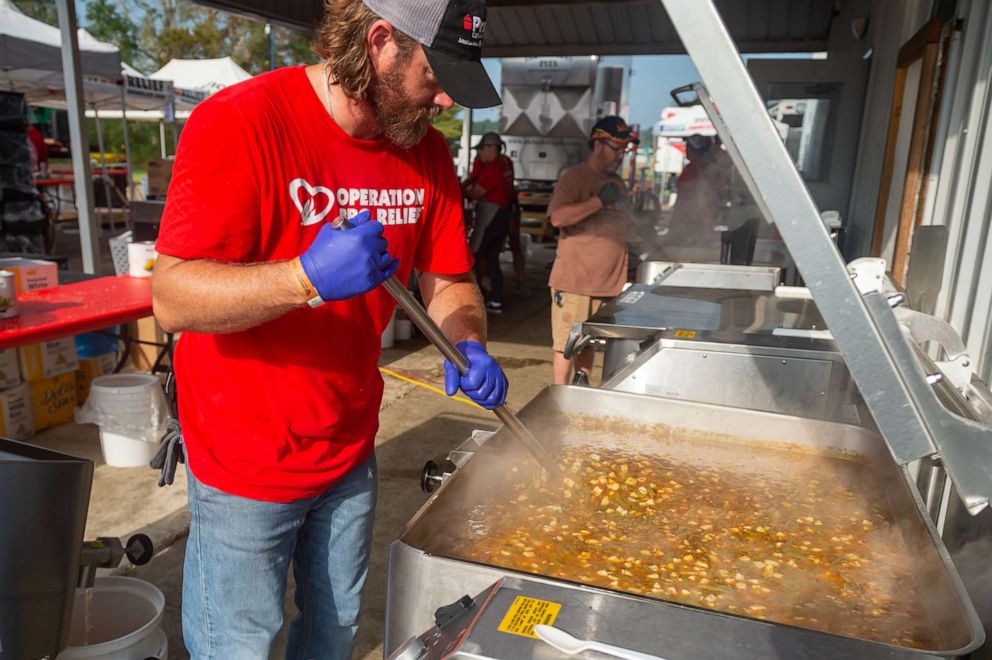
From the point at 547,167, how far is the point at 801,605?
14404 millimetres

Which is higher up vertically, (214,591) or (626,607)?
(626,607)

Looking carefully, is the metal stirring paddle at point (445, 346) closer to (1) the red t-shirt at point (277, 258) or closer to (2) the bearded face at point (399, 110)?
(1) the red t-shirt at point (277, 258)

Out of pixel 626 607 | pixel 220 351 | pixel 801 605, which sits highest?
pixel 220 351

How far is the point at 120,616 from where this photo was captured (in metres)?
2.29

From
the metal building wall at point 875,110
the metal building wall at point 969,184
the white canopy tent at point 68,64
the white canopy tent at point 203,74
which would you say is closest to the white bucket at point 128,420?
the white canopy tent at point 68,64

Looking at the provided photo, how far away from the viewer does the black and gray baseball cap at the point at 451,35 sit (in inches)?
54.4

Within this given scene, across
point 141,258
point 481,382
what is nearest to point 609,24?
point 141,258

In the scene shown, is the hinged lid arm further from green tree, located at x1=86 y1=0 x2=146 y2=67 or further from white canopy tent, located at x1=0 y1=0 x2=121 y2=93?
green tree, located at x1=86 y1=0 x2=146 y2=67

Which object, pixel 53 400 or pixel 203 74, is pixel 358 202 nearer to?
pixel 53 400

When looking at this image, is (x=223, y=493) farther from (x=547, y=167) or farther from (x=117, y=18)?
(x=117, y=18)

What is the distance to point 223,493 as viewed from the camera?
156 cm

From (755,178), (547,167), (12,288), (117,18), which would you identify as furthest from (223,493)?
(117,18)

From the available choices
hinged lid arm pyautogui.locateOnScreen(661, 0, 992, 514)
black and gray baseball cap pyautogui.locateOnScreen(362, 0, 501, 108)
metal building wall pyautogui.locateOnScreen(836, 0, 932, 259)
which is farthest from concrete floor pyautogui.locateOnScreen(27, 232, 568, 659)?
metal building wall pyautogui.locateOnScreen(836, 0, 932, 259)

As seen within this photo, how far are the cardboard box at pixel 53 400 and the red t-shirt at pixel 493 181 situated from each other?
480cm
